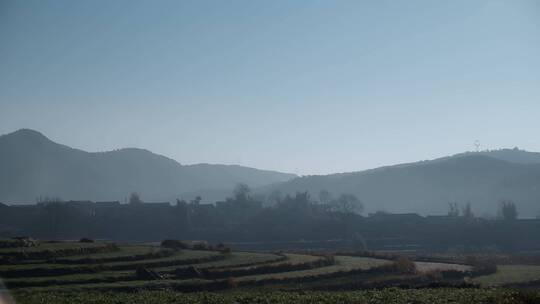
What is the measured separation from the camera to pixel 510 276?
48.8 m

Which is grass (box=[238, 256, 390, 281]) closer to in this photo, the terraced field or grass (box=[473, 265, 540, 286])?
the terraced field

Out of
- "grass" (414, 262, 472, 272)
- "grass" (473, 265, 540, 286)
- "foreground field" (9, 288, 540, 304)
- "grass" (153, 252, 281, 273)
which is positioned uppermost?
"grass" (153, 252, 281, 273)

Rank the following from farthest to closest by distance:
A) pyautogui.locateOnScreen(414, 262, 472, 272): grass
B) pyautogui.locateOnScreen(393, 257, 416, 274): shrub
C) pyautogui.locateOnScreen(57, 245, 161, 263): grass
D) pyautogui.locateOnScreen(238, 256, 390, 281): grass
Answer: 1. pyautogui.locateOnScreen(414, 262, 472, 272): grass
2. pyautogui.locateOnScreen(393, 257, 416, 274): shrub
3. pyautogui.locateOnScreen(57, 245, 161, 263): grass
4. pyautogui.locateOnScreen(238, 256, 390, 281): grass

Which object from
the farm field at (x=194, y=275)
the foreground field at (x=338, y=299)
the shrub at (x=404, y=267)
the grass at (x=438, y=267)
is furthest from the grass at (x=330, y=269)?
the foreground field at (x=338, y=299)

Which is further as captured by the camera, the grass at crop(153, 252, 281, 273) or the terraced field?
the grass at crop(153, 252, 281, 273)

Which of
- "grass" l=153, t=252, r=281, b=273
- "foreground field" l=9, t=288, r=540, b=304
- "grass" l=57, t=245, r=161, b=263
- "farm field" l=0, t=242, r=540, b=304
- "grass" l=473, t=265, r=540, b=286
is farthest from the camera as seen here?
"grass" l=57, t=245, r=161, b=263

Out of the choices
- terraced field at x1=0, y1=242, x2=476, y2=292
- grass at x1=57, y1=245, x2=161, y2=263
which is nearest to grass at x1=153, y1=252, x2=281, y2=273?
terraced field at x1=0, y1=242, x2=476, y2=292

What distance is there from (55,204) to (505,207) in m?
77.3

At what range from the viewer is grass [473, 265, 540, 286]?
146 ft

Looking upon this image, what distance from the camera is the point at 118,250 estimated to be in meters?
58.2

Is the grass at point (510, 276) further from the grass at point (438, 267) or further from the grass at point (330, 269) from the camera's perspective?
the grass at point (330, 269)

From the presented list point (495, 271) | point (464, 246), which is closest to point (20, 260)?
point (495, 271)

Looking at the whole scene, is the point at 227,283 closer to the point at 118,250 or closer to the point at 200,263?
the point at 200,263

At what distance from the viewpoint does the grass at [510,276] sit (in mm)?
44438
